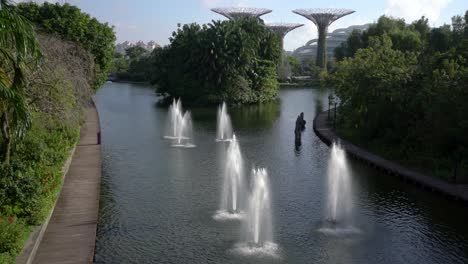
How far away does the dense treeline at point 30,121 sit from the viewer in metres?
10.8

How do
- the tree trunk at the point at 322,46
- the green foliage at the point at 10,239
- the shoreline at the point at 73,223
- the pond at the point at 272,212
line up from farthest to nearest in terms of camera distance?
the tree trunk at the point at 322,46 → the pond at the point at 272,212 → the shoreline at the point at 73,223 → the green foliage at the point at 10,239

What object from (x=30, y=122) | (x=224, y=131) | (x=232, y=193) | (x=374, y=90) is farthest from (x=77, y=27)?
(x=30, y=122)

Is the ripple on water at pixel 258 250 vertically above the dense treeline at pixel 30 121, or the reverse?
the dense treeline at pixel 30 121

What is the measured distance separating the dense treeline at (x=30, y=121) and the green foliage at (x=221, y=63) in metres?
28.4

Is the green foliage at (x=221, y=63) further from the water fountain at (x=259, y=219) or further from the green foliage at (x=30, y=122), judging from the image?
the water fountain at (x=259, y=219)

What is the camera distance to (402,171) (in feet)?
85.8

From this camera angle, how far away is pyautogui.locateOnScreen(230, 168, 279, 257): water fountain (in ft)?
54.2

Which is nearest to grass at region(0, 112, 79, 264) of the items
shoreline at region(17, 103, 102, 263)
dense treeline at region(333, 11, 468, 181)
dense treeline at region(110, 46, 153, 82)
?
shoreline at region(17, 103, 102, 263)

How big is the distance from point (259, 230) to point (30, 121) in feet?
30.2

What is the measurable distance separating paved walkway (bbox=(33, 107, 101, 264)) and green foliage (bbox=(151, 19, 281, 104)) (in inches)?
1397

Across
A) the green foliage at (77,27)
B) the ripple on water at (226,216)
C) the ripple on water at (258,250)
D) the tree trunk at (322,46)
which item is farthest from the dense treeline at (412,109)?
the tree trunk at (322,46)

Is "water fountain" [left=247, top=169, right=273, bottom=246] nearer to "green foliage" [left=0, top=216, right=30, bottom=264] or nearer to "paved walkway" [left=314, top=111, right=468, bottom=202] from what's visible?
"green foliage" [left=0, top=216, right=30, bottom=264]

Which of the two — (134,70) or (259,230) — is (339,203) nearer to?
(259,230)

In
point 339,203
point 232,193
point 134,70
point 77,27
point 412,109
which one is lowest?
point 339,203
